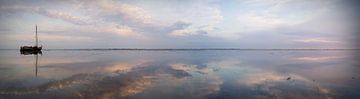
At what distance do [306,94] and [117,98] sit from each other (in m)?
5.87

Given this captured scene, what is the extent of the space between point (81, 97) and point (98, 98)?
543 mm

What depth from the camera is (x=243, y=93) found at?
349 inches

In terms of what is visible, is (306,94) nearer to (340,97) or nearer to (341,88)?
(340,97)

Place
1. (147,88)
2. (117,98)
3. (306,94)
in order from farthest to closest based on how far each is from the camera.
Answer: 1. (147,88)
2. (306,94)
3. (117,98)

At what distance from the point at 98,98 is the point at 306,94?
6412mm

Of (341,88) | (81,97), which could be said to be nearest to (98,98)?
(81,97)

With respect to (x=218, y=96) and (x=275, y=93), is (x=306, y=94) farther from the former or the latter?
(x=218, y=96)

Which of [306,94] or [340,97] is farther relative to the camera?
[306,94]

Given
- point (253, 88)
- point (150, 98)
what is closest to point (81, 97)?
point (150, 98)

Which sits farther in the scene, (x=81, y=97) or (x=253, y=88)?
(x=253, y=88)

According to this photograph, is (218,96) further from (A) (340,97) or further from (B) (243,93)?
(A) (340,97)

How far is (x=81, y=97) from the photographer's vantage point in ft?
26.3

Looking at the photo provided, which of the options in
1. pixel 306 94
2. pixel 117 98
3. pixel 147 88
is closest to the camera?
pixel 117 98

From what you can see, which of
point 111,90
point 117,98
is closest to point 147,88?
point 111,90
